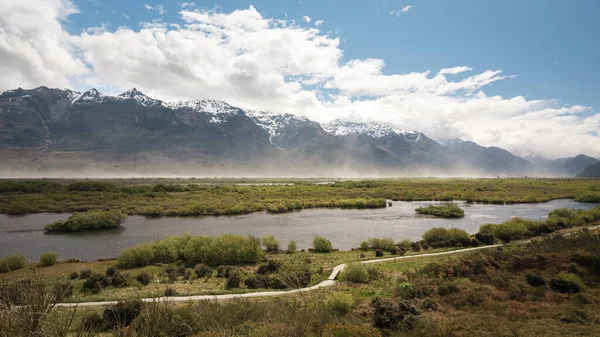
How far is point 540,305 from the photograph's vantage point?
15.8 metres

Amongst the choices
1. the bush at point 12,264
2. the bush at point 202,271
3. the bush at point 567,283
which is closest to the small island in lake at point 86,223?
the bush at point 12,264

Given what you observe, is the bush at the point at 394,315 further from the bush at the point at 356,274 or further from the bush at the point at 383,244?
the bush at the point at 383,244

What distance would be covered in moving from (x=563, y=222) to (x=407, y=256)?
3057 cm

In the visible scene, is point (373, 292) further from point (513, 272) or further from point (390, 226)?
point (390, 226)

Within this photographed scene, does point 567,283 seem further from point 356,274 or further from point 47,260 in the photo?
point 47,260

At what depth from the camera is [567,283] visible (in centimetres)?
1861

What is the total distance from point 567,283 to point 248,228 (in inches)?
1520

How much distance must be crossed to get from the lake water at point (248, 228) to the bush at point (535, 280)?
1951 centimetres

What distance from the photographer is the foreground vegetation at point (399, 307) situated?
7262 mm

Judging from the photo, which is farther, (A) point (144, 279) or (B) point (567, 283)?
(A) point (144, 279)

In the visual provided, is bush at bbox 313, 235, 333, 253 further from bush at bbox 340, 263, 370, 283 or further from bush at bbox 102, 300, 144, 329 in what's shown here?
bush at bbox 102, 300, 144, 329

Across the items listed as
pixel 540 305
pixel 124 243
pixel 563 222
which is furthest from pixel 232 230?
pixel 563 222

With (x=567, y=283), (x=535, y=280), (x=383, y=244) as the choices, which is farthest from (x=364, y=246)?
(x=567, y=283)

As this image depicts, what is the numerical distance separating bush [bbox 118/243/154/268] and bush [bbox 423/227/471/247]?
30.3 metres
